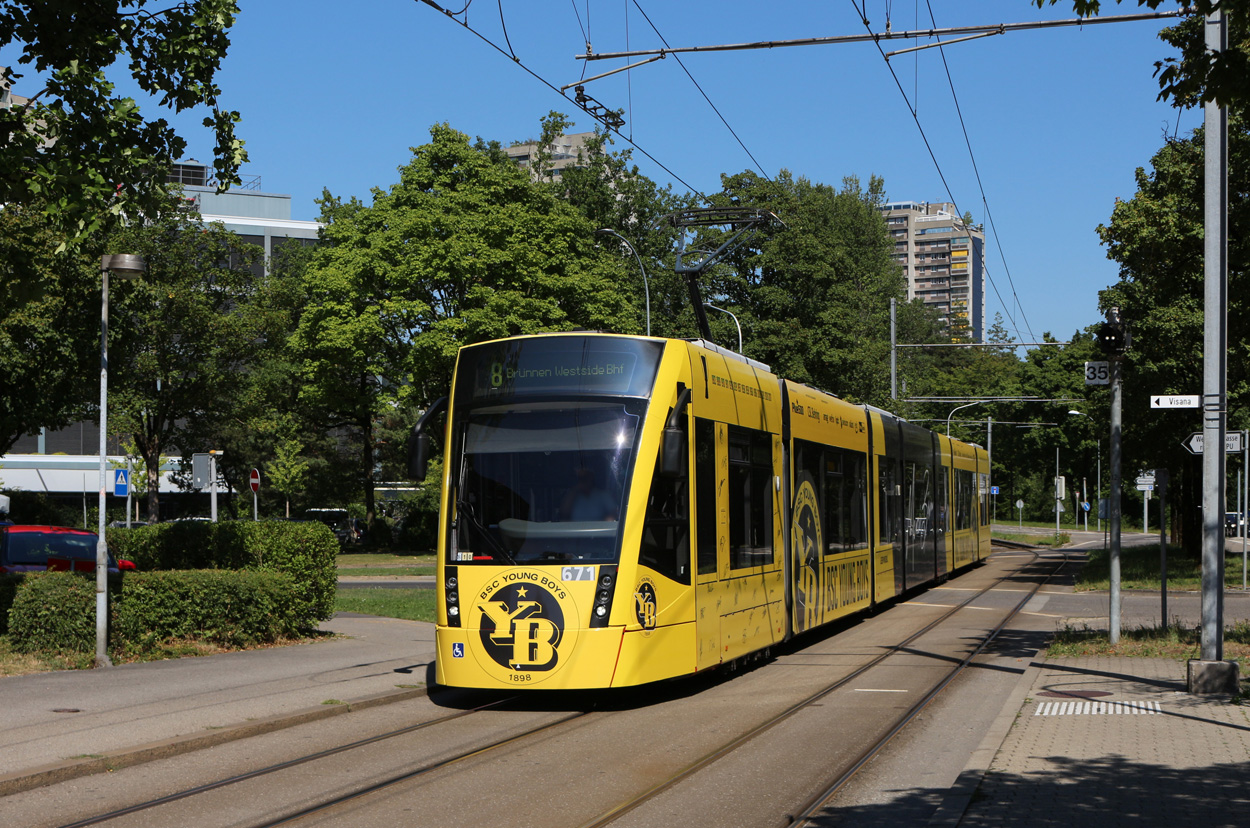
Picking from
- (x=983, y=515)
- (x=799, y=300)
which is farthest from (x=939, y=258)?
(x=983, y=515)

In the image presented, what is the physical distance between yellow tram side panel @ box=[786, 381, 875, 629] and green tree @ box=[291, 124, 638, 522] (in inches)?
858

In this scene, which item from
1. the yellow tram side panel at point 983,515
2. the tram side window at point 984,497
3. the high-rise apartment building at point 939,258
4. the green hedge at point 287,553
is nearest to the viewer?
the green hedge at point 287,553

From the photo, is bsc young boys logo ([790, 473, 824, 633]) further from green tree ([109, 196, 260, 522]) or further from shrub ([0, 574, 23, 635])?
green tree ([109, 196, 260, 522])

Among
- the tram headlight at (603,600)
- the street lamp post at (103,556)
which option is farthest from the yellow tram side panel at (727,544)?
the street lamp post at (103,556)

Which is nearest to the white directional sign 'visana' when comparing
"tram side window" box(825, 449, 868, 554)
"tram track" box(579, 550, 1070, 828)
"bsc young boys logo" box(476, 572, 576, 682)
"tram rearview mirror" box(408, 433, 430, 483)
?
"tram track" box(579, 550, 1070, 828)

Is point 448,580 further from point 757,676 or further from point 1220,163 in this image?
point 1220,163

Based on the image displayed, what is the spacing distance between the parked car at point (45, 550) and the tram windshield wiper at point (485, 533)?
→ 1160cm

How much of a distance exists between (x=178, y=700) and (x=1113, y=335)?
10.6 meters

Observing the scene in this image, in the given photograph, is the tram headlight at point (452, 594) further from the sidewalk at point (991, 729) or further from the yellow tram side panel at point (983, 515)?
the yellow tram side panel at point (983, 515)

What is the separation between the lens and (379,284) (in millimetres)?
42094

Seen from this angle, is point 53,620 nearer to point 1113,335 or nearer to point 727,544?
point 727,544

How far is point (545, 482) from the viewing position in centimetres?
1089

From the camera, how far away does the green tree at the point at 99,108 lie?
11664 millimetres

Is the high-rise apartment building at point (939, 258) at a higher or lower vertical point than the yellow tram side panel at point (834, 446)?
higher
